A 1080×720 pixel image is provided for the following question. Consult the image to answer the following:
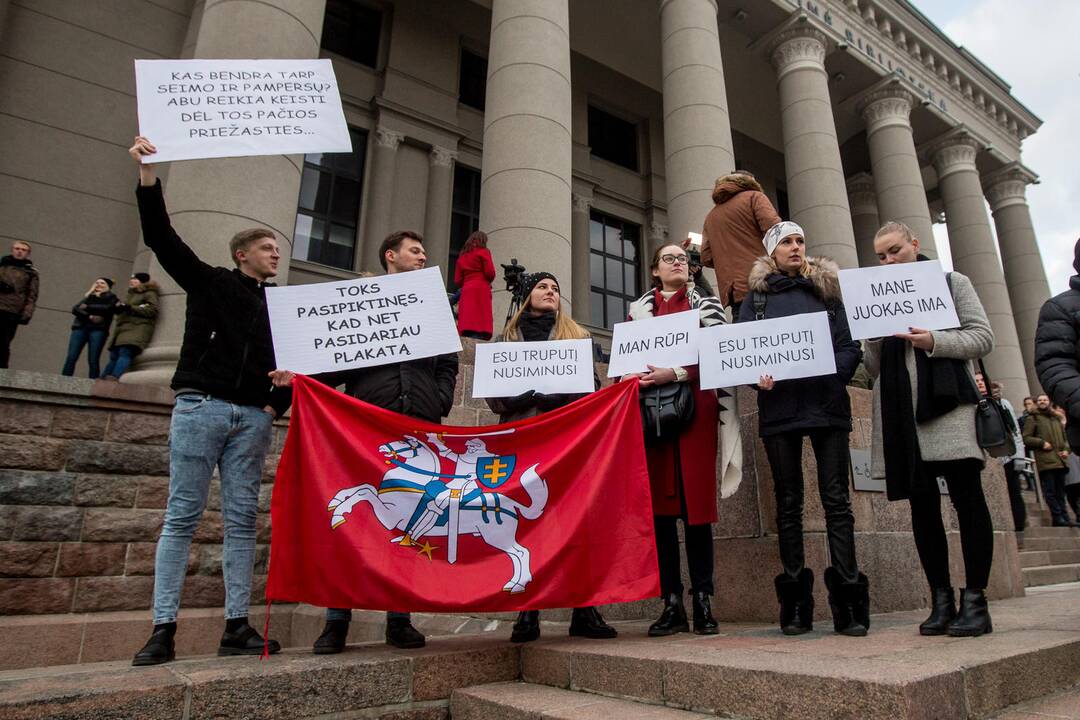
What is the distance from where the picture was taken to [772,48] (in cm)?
1777

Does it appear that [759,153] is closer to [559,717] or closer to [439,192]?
[439,192]

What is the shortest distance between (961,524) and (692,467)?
1.43 metres

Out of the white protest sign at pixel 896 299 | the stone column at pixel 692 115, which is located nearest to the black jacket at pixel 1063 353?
the white protest sign at pixel 896 299

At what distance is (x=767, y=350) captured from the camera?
152 inches

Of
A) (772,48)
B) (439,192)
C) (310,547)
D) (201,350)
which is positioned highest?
(772,48)

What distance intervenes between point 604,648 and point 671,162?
37.4ft

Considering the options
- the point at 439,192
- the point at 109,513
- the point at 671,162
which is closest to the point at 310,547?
the point at 109,513

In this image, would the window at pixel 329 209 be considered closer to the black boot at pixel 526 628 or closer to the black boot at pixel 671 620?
the black boot at pixel 526 628

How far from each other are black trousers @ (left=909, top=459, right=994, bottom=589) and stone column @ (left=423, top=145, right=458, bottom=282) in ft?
44.3

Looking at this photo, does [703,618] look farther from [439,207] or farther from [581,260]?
[581,260]

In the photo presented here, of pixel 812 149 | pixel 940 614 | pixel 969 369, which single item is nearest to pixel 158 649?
pixel 940 614

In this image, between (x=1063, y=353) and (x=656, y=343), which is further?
(x=656, y=343)

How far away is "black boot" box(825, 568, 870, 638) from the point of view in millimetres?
3475

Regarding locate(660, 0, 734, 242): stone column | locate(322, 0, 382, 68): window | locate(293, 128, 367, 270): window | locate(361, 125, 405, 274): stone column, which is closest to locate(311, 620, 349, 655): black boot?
locate(660, 0, 734, 242): stone column
